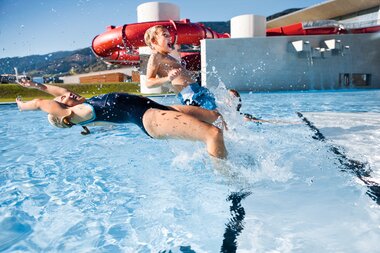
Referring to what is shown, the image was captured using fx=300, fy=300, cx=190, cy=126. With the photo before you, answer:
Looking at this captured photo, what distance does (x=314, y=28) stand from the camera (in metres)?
16.8

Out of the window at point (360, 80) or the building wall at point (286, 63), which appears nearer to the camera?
the building wall at point (286, 63)

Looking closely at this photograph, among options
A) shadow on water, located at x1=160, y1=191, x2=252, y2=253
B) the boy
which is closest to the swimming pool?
shadow on water, located at x1=160, y1=191, x2=252, y2=253

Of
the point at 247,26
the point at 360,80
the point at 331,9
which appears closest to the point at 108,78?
the point at 247,26

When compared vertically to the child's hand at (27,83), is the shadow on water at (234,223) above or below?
below

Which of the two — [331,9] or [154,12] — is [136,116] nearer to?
[154,12]

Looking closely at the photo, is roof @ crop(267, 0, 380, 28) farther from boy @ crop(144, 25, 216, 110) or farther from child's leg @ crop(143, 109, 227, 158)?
child's leg @ crop(143, 109, 227, 158)

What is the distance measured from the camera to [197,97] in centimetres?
339

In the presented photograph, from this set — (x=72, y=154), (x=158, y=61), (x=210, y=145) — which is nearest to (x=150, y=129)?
(x=210, y=145)

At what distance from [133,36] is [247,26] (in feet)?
22.3

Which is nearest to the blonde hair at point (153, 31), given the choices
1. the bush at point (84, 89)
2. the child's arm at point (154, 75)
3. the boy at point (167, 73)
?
the boy at point (167, 73)

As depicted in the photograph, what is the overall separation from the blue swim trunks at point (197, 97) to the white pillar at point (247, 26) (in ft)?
46.0

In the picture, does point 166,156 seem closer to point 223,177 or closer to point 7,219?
point 223,177

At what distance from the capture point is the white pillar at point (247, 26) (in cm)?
1627

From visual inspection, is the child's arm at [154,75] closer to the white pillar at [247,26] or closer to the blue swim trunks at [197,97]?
the blue swim trunks at [197,97]
